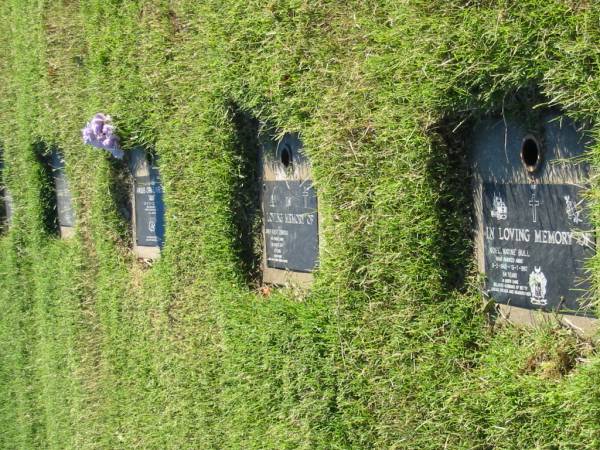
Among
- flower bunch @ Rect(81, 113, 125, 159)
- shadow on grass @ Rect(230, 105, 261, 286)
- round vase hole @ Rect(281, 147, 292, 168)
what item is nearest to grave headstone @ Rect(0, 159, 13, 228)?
flower bunch @ Rect(81, 113, 125, 159)

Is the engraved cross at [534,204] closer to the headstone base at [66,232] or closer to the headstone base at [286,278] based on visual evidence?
the headstone base at [286,278]

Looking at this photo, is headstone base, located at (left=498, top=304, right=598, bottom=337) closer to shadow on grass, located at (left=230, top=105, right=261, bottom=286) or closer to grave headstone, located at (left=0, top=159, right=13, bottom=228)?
shadow on grass, located at (left=230, top=105, right=261, bottom=286)

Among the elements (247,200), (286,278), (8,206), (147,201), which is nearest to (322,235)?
(286,278)

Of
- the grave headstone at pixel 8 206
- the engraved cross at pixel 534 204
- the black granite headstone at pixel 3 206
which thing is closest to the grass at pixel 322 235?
the engraved cross at pixel 534 204

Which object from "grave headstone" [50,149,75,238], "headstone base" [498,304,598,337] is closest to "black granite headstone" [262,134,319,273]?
"headstone base" [498,304,598,337]

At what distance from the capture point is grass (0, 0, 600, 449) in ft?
11.7

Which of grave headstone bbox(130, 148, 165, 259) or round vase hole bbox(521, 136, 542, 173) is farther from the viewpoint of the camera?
grave headstone bbox(130, 148, 165, 259)

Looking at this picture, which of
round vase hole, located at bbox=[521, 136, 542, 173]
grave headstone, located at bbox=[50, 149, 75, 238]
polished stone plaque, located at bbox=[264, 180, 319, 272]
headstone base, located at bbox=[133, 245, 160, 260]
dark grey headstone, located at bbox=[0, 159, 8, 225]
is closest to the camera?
round vase hole, located at bbox=[521, 136, 542, 173]

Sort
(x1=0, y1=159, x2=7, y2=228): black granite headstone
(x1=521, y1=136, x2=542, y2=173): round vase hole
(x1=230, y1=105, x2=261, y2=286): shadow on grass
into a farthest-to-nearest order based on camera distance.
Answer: (x1=0, y1=159, x2=7, y2=228): black granite headstone < (x1=230, y1=105, x2=261, y2=286): shadow on grass < (x1=521, y1=136, x2=542, y2=173): round vase hole

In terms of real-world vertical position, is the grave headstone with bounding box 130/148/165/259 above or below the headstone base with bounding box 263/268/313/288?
above

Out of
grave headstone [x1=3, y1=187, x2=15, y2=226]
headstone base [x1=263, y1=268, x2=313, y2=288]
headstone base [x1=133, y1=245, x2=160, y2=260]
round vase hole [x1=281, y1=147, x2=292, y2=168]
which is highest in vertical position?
round vase hole [x1=281, y1=147, x2=292, y2=168]

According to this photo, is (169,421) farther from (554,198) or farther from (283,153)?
(554,198)

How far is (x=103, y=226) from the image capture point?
7305 mm

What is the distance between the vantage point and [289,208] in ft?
17.2
